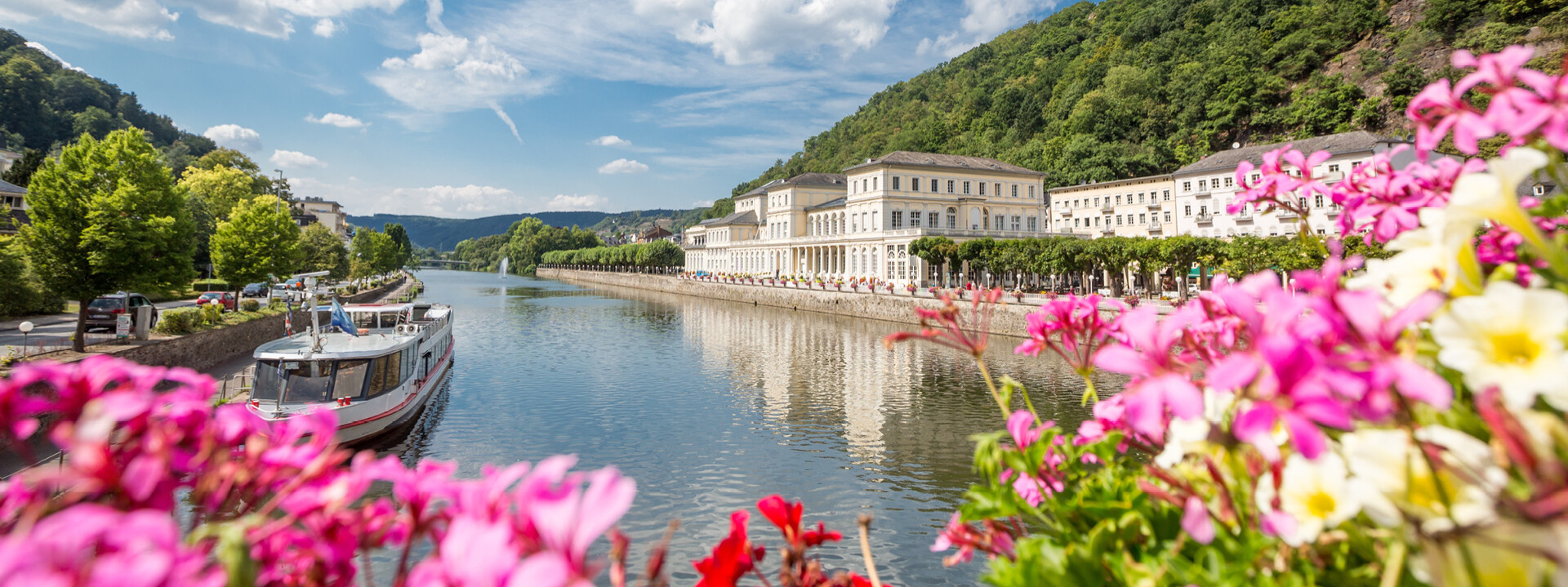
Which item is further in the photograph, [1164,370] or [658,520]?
[658,520]

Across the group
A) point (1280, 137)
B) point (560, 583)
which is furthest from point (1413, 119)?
point (1280, 137)

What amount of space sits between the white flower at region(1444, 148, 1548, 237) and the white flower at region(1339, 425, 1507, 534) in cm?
50

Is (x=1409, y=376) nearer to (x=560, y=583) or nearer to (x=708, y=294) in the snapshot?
(x=560, y=583)

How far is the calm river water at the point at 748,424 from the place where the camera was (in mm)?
13008

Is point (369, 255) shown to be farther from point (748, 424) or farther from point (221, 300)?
point (748, 424)

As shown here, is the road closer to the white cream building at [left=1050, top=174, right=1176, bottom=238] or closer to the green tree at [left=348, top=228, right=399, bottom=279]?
the green tree at [left=348, top=228, right=399, bottom=279]

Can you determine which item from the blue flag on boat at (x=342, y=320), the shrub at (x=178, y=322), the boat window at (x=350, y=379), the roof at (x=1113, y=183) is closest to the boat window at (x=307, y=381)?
the boat window at (x=350, y=379)

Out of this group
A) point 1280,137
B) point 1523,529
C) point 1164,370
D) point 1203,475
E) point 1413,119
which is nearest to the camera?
point 1523,529

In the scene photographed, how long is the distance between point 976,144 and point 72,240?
118725 mm

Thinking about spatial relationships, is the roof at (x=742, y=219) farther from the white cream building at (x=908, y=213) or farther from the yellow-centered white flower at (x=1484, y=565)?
the yellow-centered white flower at (x=1484, y=565)

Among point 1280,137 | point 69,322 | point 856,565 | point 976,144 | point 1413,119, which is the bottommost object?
point 856,565

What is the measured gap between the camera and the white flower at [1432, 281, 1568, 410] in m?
1.19

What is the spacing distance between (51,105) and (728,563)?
167 meters

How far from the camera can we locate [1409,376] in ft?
3.70
